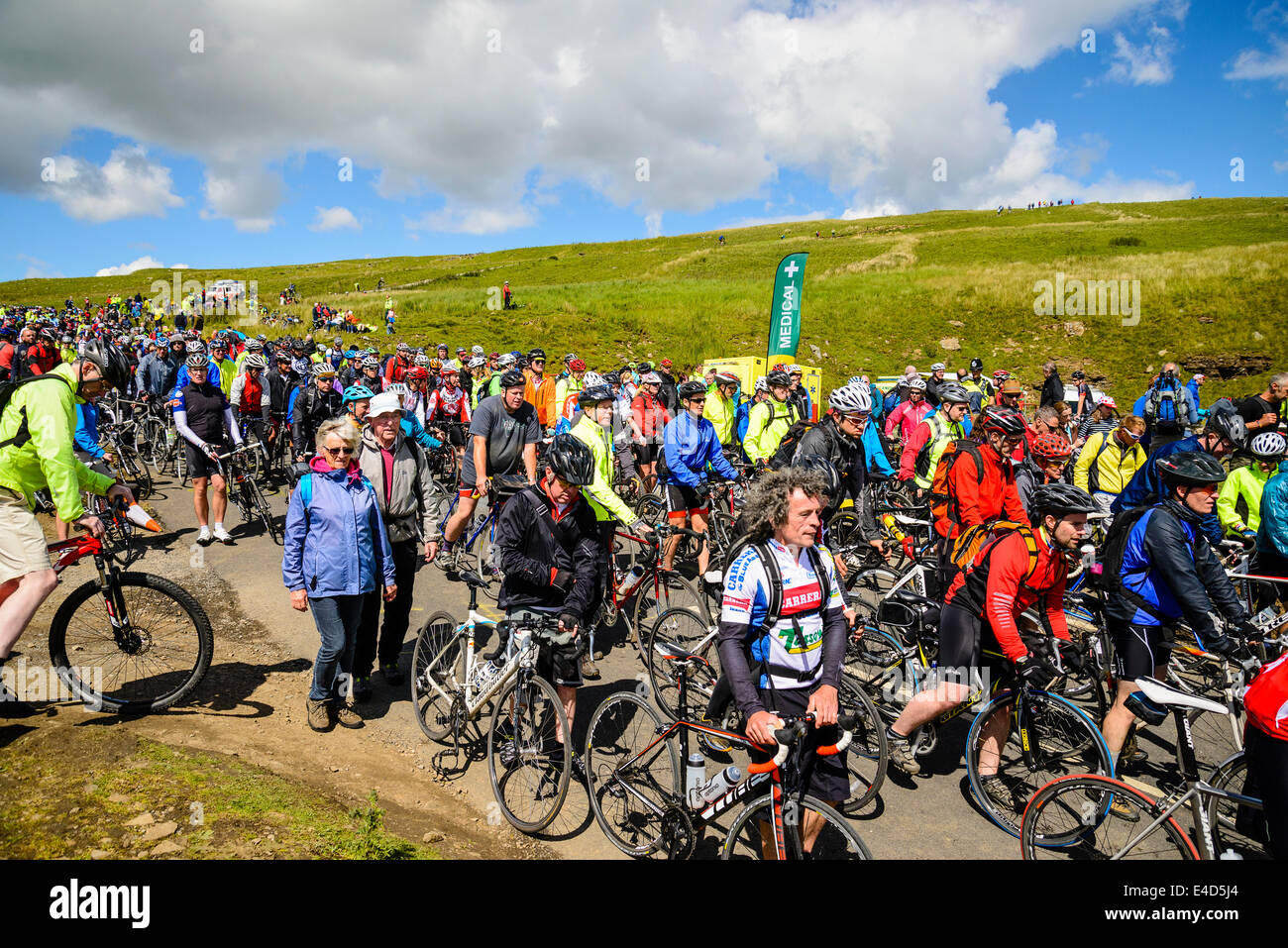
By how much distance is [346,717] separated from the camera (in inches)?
203

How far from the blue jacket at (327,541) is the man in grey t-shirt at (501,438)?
2.69 m

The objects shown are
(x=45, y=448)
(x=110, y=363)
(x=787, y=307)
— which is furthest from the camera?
(x=787, y=307)

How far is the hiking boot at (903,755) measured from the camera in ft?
Answer: 15.0

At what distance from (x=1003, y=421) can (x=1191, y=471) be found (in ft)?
4.71

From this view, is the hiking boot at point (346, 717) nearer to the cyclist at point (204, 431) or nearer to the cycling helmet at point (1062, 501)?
the cycling helmet at point (1062, 501)

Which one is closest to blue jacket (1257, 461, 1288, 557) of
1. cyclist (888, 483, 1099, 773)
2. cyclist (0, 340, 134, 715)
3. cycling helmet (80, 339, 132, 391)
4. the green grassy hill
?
cyclist (888, 483, 1099, 773)

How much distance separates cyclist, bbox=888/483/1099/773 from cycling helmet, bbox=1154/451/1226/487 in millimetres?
607

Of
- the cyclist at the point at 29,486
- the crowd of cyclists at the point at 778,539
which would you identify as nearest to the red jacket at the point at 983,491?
→ the crowd of cyclists at the point at 778,539

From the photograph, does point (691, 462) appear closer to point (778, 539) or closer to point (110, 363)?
point (778, 539)

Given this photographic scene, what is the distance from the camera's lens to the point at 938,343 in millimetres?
33594

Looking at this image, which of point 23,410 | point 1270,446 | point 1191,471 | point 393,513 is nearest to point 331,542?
point 393,513
